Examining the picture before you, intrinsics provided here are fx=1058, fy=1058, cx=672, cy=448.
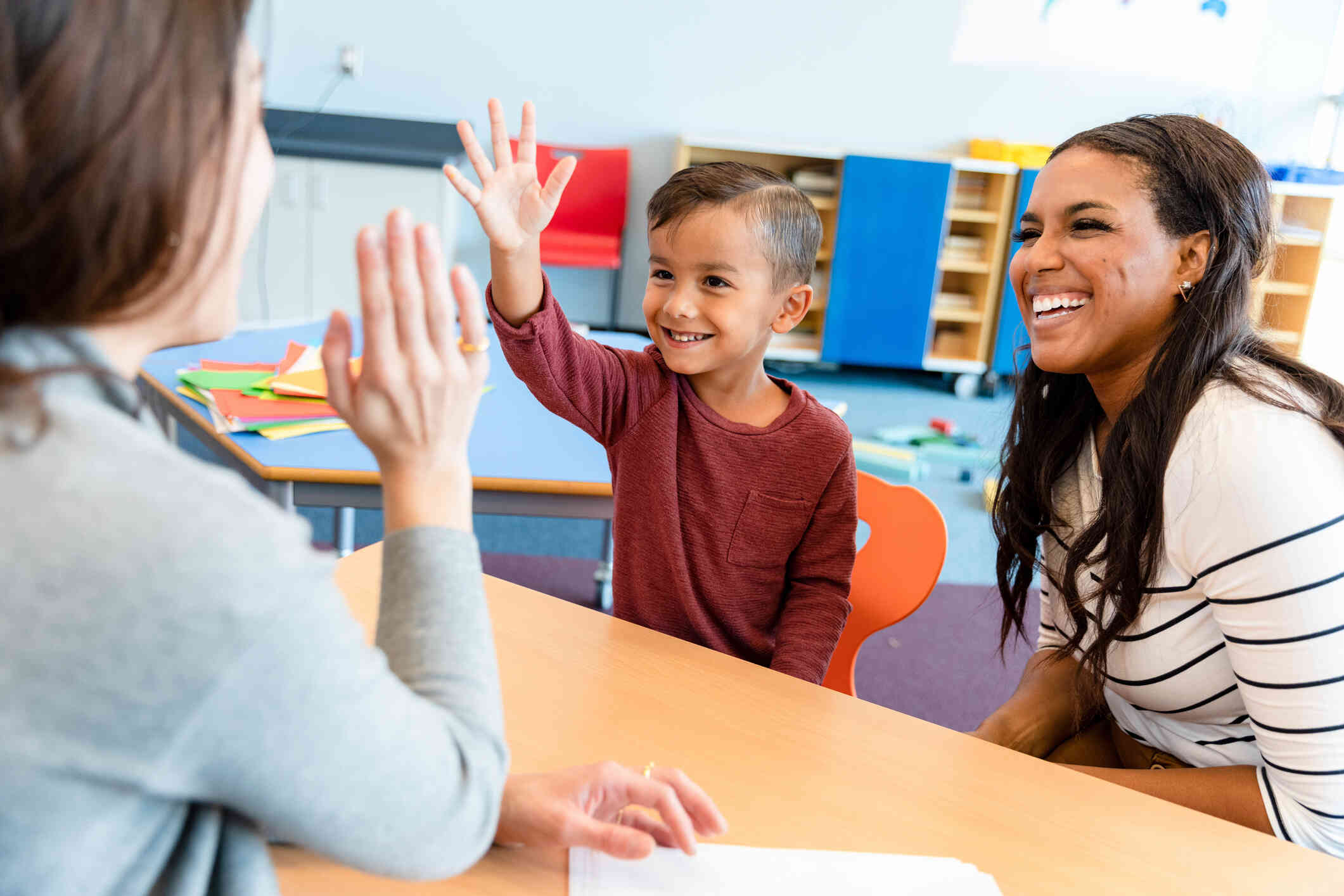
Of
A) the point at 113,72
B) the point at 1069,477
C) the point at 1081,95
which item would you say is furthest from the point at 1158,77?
the point at 113,72

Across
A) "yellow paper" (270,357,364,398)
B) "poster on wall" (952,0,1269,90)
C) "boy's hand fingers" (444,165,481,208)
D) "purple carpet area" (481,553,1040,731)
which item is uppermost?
"poster on wall" (952,0,1269,90)

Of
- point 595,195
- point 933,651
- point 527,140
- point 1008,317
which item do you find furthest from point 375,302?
point 1008,317

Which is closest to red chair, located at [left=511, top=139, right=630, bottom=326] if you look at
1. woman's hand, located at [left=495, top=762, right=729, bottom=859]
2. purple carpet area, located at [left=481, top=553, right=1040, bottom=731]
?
purple carpet area, located at [left=481, top=553, right=1040, bottom=731]

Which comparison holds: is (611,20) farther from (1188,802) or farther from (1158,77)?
(1188,802)

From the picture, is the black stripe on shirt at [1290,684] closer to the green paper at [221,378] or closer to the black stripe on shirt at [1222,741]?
→ the black stripe on shirt at [1222,741]

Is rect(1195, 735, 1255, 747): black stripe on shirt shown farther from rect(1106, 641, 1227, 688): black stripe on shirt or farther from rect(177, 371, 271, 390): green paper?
rect(177, 371, 271, 390): green paper

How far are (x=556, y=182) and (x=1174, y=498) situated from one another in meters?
0.78

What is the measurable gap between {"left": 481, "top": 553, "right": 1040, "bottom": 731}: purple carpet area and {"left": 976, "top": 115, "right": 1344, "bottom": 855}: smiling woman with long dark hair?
0.94 m

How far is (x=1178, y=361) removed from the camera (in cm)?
122

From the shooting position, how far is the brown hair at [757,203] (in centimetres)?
141

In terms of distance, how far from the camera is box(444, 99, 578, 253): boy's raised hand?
1.21 metres

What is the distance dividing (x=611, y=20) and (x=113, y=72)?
5.33m

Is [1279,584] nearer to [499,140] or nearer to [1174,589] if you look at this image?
[1174,589]

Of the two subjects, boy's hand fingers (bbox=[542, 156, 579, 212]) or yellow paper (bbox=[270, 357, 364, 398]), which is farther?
yellow paper (bbox=[270, 357, 364, 398])
